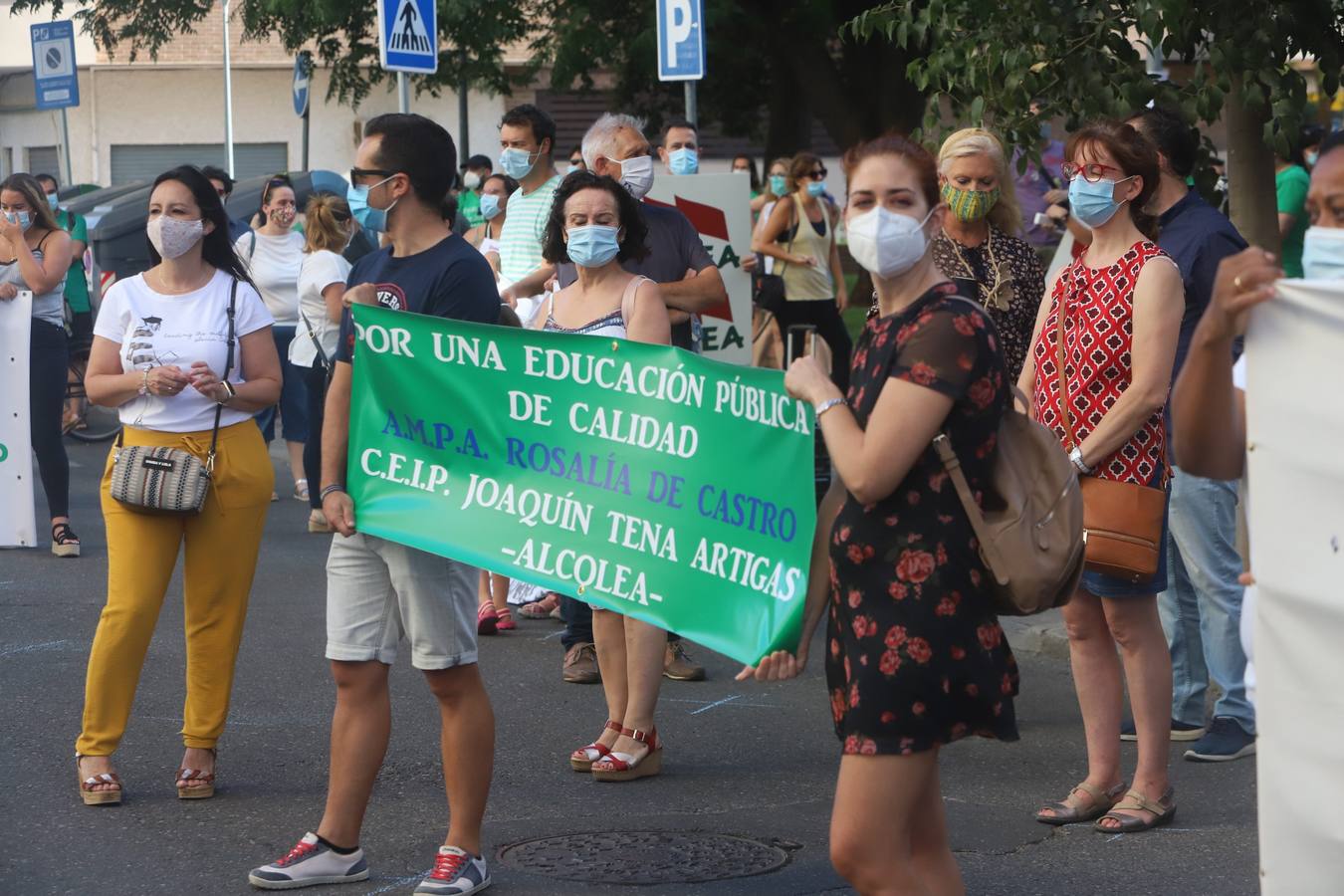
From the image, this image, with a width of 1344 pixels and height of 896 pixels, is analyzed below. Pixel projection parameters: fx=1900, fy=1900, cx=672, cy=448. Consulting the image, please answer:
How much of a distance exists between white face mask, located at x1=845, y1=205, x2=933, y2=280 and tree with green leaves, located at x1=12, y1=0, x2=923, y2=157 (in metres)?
15.4

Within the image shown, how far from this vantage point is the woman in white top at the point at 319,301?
973 cm

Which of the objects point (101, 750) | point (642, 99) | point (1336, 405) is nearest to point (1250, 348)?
point (1336, 405)

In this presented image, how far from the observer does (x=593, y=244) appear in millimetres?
5723

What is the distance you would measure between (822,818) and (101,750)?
213 cm

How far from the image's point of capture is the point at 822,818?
5.46 meters

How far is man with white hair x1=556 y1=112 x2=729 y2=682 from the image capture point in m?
6.74

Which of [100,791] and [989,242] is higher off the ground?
[989,242]

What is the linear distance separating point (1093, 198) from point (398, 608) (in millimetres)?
2177

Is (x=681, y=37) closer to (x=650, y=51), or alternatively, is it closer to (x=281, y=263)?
(x=281, y=263)

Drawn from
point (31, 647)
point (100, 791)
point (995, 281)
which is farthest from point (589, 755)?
point (31, 647)

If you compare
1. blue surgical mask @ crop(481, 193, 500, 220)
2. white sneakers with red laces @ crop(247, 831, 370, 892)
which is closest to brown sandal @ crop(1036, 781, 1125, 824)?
white sneakers with red laces @ crop(247, 831, 370, 892)

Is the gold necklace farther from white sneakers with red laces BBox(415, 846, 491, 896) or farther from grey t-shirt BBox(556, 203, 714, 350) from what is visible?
white sneakers with red laces BBox(415, 846, 491, 896)

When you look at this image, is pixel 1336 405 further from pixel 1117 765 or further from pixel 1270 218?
pixel 1270 218

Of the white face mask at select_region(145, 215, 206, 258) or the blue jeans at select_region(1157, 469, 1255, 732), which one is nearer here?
the white face mask at select_region(145, 215, 206, 258)
